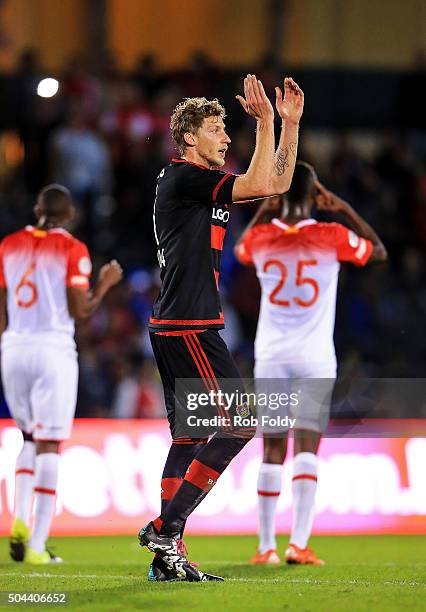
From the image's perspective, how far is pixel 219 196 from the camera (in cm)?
731

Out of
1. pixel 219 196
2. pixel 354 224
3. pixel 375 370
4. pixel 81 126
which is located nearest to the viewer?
pixel 219 196

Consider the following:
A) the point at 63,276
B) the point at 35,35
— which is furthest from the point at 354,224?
the point at 35,35

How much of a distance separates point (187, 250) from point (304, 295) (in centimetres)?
189

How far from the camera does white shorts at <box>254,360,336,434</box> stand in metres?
9.09

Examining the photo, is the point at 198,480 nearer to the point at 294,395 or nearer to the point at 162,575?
the point at 162,575

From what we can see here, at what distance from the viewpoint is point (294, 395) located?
9.20 metres

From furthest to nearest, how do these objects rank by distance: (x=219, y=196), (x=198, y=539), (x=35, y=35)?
(x=35, y=35) → (x=198, y=539) → (x=219, y=196)

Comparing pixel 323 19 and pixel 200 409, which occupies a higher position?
pixel 323 19

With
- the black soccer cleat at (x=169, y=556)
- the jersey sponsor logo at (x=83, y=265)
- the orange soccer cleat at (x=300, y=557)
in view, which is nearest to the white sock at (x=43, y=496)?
the jersey sponsor logo at (x=83, y=265)

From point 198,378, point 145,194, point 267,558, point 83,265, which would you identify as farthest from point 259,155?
point 145,194

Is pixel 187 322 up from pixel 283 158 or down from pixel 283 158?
down

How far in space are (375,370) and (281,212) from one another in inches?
196

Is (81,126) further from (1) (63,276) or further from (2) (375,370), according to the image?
(1) (63,276)

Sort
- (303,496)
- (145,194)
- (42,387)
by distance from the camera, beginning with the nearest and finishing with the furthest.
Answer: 1. (303,496)
2. (42,387)
3. (145,194)
